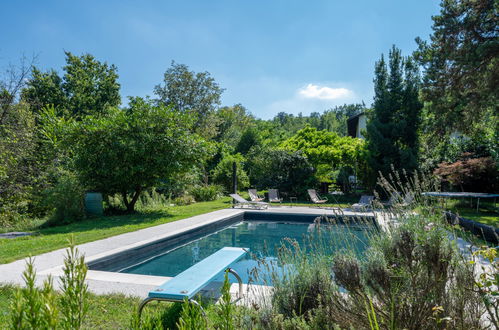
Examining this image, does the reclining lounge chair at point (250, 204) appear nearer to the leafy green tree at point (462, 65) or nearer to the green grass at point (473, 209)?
the green grass at point (473, 209)

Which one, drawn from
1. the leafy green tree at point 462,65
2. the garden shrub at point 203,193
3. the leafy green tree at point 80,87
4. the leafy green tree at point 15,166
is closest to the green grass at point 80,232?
the leafy green tree at point 15,166

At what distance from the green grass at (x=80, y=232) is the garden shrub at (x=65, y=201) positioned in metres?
0.46

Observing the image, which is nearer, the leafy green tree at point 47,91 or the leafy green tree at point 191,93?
the leafy green tree at point 47,91

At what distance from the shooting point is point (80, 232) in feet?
26.6

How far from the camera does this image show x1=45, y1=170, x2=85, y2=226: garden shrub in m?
9.75

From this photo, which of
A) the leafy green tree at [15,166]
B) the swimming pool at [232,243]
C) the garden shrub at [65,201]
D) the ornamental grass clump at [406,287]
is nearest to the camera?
the ornamental grass clump at [406,287]

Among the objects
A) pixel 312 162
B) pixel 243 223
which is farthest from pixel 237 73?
pixel 243 223

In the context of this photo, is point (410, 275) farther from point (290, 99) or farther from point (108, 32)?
point (290, 99)

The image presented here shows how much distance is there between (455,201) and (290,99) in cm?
2280

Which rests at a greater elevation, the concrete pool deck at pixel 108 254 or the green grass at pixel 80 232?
the green grass at pixel 80 232

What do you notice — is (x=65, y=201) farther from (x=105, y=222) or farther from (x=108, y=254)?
(x=108, y=254)

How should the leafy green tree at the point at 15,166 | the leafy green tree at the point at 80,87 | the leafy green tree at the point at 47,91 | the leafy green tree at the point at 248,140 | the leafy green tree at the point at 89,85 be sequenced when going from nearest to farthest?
the leafy green tree at the point at 15,166, the leafy green tree at the point at 47,91, the leafy green tree at the point at 80,87, the leafy green tree at the point at 89,85, the leafy green tree at the point at 248,140

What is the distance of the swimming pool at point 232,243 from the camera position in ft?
18.0

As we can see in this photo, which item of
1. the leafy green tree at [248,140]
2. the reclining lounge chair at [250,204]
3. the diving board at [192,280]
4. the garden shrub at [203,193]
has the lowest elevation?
the diving board at [192,280]
